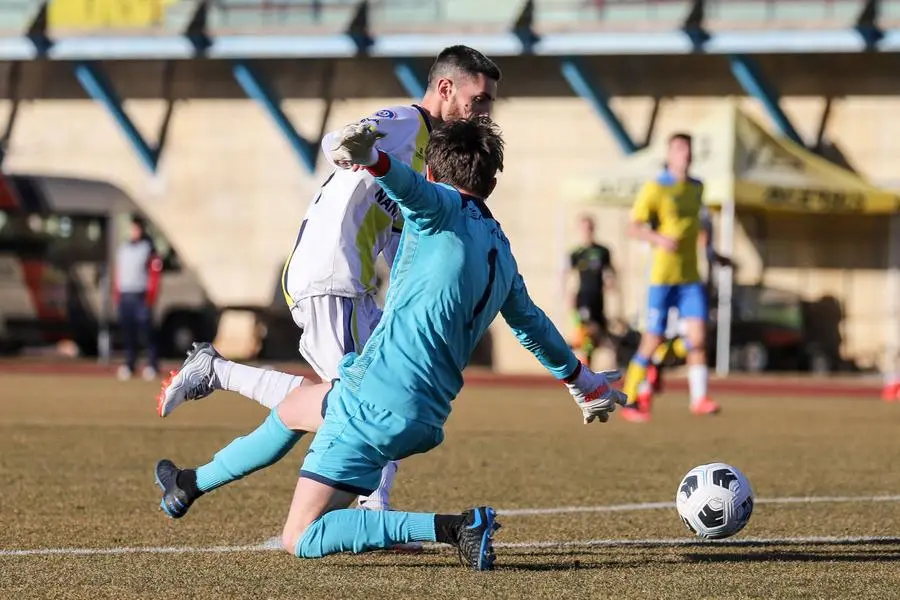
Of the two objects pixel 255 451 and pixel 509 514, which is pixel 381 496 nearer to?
pixel 255 451

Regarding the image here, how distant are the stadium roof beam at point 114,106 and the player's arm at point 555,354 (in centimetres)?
2512

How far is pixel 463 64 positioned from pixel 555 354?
50.7 inches

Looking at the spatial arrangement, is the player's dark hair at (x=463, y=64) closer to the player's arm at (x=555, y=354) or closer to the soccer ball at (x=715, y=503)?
the player's arm at (x=555, y=354)

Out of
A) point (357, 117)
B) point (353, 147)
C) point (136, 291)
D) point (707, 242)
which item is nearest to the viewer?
point (353, 147)

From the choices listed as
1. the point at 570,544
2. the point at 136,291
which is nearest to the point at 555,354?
the point at 570,544

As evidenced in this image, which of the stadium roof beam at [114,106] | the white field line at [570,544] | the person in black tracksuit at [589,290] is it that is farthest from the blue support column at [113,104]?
the white field line at [570,544]

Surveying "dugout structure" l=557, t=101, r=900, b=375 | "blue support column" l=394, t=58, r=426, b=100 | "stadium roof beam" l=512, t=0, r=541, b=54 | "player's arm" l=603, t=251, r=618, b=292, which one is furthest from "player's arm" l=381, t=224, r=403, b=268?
"blue support column" l=394, t=58, r=426, b=100

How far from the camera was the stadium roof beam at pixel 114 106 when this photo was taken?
98.2ft

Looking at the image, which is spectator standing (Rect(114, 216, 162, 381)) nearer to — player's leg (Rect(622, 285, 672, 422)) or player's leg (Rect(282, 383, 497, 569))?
player's leg (Rect(622, 285, 672, 422))

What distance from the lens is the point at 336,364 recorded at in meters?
6.39

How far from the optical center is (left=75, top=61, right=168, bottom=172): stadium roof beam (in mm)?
29938

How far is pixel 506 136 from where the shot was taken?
2877 cm

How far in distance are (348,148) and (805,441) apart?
7.49 metres

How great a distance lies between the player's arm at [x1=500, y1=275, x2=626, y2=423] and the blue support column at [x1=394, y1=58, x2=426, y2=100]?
2255cm
